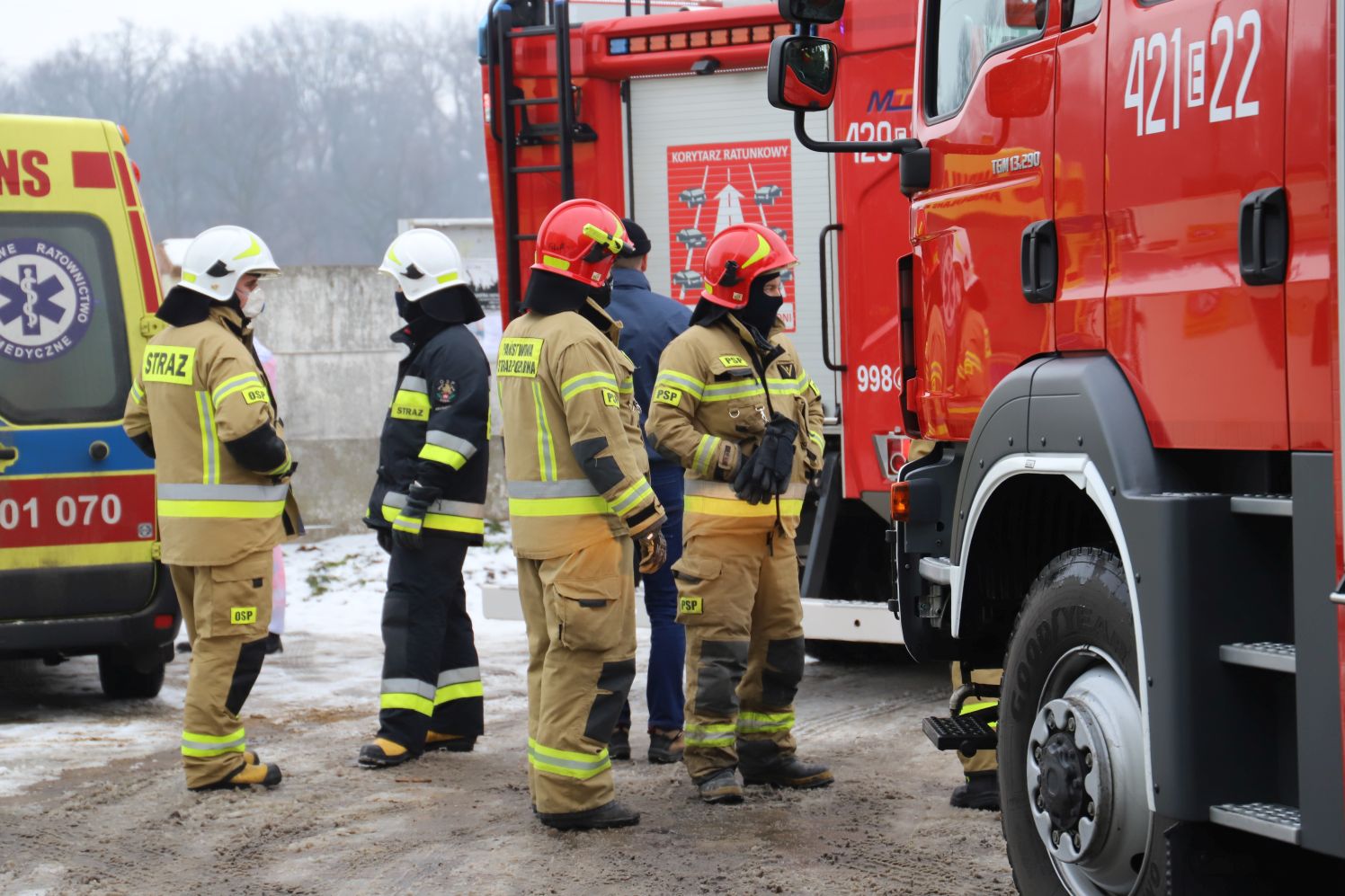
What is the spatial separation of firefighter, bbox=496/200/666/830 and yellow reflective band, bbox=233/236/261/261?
121cm

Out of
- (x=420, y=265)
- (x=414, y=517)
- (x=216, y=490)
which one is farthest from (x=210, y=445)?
(x=420, y=265)

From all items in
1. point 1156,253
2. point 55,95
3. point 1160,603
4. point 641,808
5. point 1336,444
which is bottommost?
point 641,808

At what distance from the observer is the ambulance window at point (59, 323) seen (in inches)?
276

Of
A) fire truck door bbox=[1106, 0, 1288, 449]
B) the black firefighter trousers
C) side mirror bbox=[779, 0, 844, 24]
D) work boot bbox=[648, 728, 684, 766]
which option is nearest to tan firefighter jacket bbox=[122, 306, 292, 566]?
the black firefighter trousers

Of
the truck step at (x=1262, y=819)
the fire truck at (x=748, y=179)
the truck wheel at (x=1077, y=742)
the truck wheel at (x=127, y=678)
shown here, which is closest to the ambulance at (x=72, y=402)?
the truck wheel at (x=127, y=678)

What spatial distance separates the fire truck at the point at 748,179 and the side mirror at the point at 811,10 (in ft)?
8.35

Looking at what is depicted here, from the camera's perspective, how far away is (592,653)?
208 inches

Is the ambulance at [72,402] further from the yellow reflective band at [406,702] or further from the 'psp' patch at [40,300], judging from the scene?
the yellow reflective band at [406,702]

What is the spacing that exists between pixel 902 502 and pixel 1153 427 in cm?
127

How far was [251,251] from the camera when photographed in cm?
612

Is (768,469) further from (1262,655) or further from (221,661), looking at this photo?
(1262,655)

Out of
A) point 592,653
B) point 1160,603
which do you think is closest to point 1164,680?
point 1160,603

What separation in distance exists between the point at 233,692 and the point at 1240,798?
378 cm

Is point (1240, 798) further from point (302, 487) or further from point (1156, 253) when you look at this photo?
point (302, 487)
